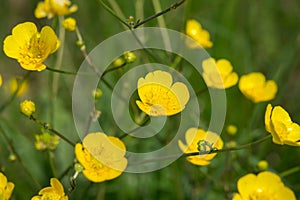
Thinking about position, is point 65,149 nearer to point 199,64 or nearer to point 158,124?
point 158,124

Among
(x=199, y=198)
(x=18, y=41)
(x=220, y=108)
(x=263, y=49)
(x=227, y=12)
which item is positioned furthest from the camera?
(x=263, y=49)

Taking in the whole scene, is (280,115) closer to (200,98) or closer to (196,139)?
(196,139)

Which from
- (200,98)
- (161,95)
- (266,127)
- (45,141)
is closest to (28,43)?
(45,141)

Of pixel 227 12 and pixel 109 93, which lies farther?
pixel 227 12

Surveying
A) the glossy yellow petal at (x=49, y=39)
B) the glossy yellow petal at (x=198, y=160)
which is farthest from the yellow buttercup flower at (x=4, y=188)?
the glossy yellow petal at (x=198, y=160)

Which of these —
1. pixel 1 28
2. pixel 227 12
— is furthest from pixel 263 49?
pixel 1 28
